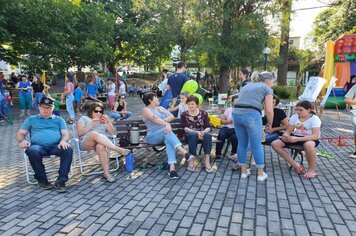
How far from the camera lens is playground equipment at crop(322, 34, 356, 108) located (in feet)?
41.2

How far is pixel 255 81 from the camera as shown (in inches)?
171

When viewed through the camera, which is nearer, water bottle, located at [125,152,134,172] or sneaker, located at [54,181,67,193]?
sneaker, located at [54,181,67,193]

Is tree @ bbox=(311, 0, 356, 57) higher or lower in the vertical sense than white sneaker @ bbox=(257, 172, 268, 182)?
higher

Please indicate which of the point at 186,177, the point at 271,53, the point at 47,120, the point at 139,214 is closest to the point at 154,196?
the point at 139,214

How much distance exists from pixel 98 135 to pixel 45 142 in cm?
73

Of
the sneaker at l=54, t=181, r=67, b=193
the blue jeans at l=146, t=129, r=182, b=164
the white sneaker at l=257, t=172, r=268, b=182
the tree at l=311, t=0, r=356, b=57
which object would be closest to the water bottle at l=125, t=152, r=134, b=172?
the blue jeans at l=146, t=129, r=182, b=164

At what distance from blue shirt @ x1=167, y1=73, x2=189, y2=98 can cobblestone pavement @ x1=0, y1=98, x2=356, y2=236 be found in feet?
7.37

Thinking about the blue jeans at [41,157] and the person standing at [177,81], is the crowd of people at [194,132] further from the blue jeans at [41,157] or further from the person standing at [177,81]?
the person standing at [177,81]

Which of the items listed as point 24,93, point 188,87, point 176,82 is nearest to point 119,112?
point 176,82

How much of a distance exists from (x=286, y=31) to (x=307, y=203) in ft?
43.9

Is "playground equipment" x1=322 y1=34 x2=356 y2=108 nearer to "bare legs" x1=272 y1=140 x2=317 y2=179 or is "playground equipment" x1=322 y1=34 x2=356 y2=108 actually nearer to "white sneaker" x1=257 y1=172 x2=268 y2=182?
"bare legs" x1=272 y1=140 x2=317 y2=179

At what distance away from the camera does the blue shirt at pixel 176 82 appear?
22.3ft

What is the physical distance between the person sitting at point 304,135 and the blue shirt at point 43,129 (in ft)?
11.0

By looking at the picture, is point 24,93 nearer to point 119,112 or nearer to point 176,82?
point 119,112
